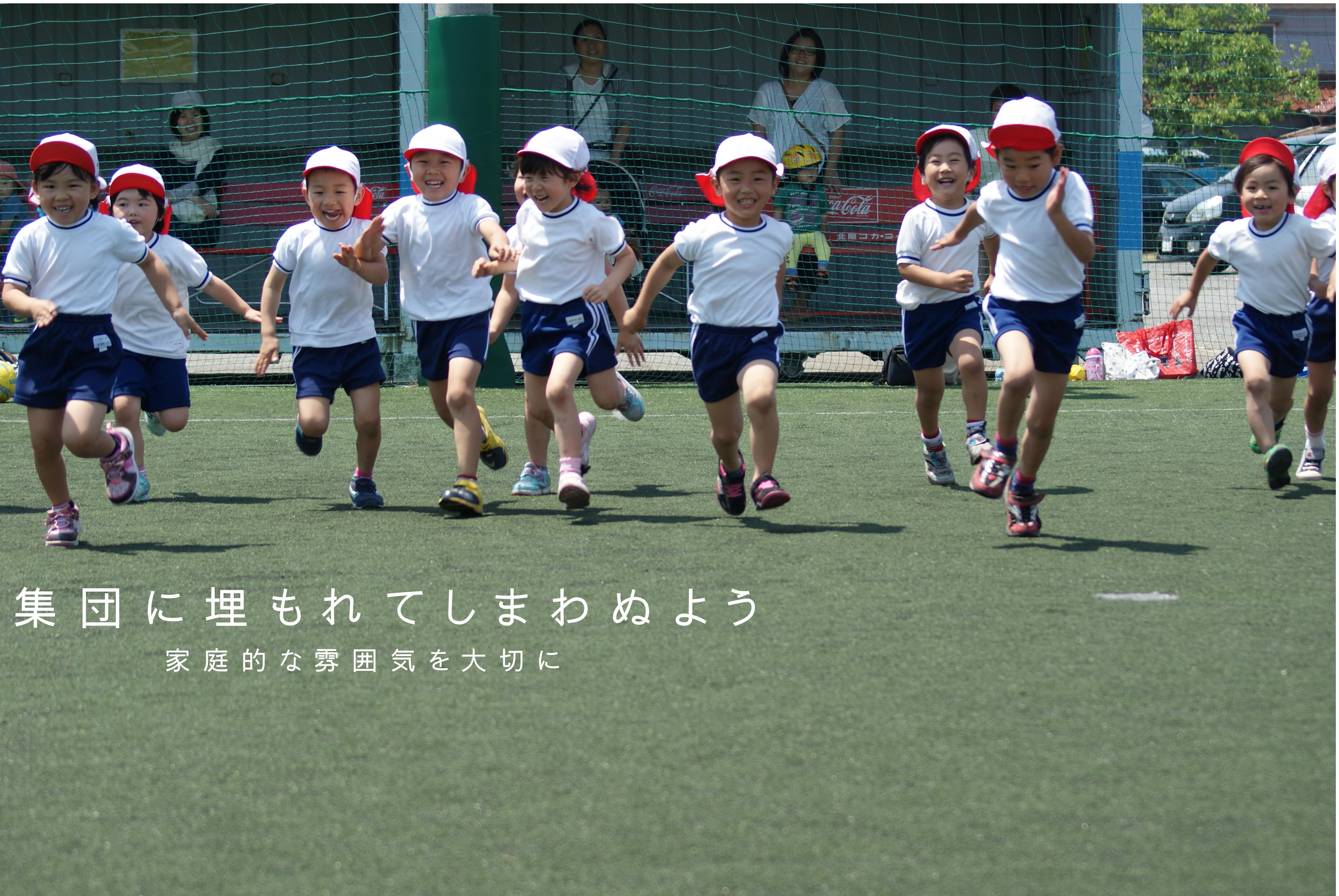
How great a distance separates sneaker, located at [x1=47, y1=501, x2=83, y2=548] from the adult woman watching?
8.51 metres

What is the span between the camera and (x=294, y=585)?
4.65m

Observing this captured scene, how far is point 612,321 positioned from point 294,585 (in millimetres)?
9379

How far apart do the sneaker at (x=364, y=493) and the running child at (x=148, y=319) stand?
1.03 m

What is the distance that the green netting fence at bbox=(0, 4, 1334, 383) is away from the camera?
1333 cm

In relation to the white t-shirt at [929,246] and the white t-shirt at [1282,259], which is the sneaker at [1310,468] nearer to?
the white t-shirt at [1282,259]

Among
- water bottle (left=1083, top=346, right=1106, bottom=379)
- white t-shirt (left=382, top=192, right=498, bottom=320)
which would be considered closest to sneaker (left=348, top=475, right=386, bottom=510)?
white t-shirt (left=382, top=192, right=498, bottom=320)

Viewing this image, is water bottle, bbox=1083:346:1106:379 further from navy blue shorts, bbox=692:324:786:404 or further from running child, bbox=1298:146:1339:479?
navy blue shorts, bbox=692:324:786:404

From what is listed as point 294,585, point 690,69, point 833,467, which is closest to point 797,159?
point 690,69

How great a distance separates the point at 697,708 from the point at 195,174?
1161 cm

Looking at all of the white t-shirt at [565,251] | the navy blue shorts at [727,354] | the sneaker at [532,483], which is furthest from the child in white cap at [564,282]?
the sneaker at [532,483]

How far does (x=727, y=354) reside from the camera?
5848 millimetres

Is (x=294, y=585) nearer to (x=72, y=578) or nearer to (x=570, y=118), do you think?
(x=72, y=578)

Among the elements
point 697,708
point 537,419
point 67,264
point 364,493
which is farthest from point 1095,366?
point 697,708

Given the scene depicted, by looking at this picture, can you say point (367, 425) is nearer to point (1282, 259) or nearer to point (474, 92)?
point (1282, 259)
